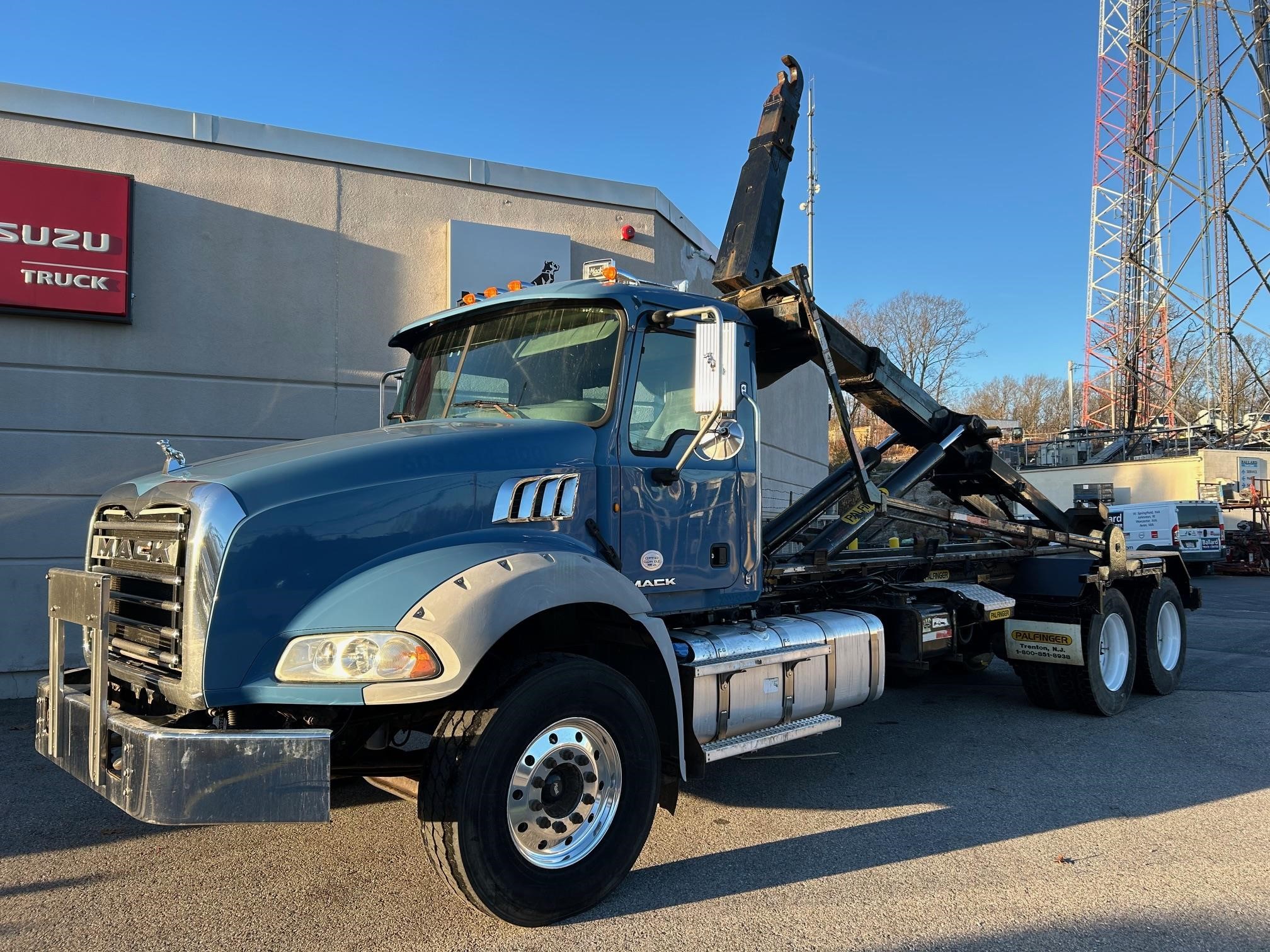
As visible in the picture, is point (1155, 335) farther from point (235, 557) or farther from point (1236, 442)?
point (235, 557)

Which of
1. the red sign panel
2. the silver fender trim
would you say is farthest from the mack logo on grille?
the red sign panel

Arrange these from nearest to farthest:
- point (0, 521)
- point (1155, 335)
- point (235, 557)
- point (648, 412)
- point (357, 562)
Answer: point (235, 557), point (357, 562), point (648, 412), point (0, 521), point (1155, 335)

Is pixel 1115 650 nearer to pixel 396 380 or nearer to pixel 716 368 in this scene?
pixel 716 368

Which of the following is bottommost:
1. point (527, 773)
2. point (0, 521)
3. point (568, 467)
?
point (527, 773)

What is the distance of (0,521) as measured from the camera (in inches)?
313

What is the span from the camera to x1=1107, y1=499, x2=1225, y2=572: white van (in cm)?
2239

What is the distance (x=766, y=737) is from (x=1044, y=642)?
3872 mm

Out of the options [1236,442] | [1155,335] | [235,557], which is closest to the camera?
[235,557]

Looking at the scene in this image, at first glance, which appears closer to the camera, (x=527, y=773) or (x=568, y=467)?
(x=527, y=773)

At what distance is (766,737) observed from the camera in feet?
15.2

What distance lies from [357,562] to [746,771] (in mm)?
3425

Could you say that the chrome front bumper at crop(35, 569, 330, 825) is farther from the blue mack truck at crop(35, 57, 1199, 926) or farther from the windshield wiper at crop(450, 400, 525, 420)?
the windshield wiper at crop(450, 400, 525, 420)

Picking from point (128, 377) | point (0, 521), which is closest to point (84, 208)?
point (128, 377)

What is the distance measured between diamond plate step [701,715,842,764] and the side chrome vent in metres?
1.40
